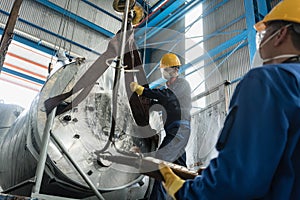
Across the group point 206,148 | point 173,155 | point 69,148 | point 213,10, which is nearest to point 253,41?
point 213,10

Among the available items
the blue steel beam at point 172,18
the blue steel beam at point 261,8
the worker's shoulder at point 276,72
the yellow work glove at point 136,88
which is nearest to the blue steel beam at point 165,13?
the blue steel beam at point 172,18

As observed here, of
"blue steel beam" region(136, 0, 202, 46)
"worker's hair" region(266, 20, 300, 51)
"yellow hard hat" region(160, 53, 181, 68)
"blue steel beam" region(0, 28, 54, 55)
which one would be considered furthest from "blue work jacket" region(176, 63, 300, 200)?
"blue steel beam" region(0, 28, 54, 55)

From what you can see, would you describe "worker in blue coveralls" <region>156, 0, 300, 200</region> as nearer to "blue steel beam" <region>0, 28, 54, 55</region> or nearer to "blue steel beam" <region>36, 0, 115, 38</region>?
"blue steel beam" <region>36, 0, 115, 38</region>

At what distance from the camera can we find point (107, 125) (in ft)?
7.61

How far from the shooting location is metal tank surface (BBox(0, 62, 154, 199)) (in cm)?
198

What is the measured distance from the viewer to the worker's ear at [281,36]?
966 millimetres

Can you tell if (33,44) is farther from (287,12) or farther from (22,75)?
(287,12)

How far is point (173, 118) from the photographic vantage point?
249 centimetres

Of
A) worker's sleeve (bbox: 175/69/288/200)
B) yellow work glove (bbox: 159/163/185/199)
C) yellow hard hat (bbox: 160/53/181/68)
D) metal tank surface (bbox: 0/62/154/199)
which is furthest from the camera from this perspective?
yellow hard hat (bbox: 160/53/181/68)

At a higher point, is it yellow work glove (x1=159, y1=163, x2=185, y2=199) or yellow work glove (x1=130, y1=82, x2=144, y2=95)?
yellow work glove (x1=130, y1=82, x2=144, y2=95)

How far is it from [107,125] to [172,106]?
59 cm

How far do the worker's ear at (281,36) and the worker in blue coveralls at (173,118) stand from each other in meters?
1.43

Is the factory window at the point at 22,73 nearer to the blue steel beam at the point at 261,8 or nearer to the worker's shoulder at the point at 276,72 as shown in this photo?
the blue steel beam at the point at 261,8

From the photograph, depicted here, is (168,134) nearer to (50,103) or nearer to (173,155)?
(173,155)
